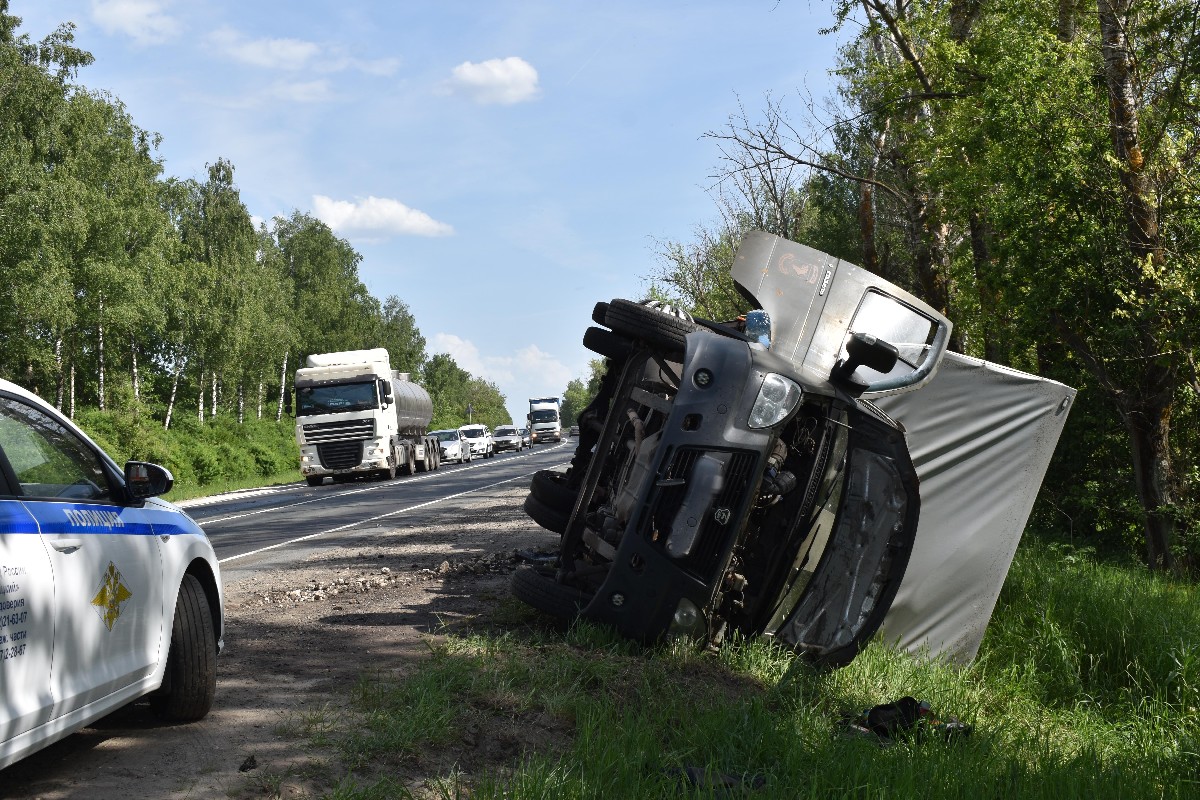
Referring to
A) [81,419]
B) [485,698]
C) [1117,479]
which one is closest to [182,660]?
[485,698]

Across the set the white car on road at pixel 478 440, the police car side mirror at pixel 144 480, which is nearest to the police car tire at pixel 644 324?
the police car side mirror at pixel 144 480

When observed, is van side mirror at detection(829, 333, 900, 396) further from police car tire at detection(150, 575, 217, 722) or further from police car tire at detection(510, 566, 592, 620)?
police car tire at detection(150, 575, 217, 722)

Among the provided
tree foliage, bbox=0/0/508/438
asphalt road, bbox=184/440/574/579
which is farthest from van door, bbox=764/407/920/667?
tree foliage, bbox=0/0/508/438

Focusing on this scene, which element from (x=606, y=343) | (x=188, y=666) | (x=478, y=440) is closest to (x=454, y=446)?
(x=478, y=440)

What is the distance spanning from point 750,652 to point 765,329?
201 cm

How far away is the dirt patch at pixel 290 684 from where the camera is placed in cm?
416

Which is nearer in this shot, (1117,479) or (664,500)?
(664,500)

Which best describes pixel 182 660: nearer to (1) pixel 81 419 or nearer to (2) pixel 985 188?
(2) pixel 985 188

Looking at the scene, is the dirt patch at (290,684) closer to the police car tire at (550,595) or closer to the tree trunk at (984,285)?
Answer: the police car tire at (550,595)

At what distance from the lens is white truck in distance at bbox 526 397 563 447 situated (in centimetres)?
8200

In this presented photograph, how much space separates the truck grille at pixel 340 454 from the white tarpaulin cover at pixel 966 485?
25683 millimetres

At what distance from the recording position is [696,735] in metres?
4.89

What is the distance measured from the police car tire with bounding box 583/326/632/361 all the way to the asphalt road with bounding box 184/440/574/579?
557 cm

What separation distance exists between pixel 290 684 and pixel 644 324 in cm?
284
